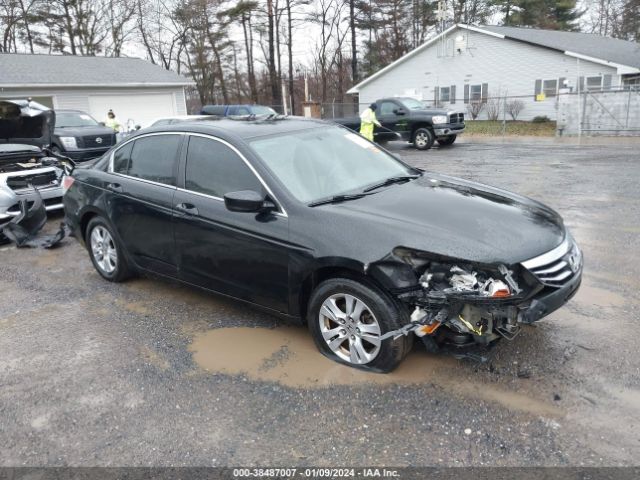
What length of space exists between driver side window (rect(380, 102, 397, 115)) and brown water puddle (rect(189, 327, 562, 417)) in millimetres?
15019

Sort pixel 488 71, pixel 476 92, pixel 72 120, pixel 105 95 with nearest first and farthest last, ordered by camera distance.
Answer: pixel 72 120 → pixel 105 95 → pixel 488 71 → pixel 476 92

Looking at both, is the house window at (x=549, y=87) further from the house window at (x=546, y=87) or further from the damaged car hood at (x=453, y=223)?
the damaged car hood at (x=453, y=223)

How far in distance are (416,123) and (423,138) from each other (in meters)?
0.55

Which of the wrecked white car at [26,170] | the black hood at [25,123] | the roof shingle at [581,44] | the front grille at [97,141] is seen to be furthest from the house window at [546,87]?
the wrecked white car at [26,170]

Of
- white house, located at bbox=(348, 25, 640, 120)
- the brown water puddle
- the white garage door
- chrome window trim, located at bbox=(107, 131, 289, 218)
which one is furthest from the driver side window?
the brown water puddle

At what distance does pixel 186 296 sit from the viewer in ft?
16.6

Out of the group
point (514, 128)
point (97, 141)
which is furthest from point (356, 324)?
point (514, 128)

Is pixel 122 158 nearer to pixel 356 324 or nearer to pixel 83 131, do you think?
pixel 356 324

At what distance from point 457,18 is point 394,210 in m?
43.2

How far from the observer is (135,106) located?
86.1ft

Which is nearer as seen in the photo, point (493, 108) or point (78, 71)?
point (78, 71)

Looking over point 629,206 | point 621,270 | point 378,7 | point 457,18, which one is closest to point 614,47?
point 457,18

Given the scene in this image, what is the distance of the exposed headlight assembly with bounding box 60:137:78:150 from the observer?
44.4 ft

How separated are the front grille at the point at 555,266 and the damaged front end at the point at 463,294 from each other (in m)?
0.04
